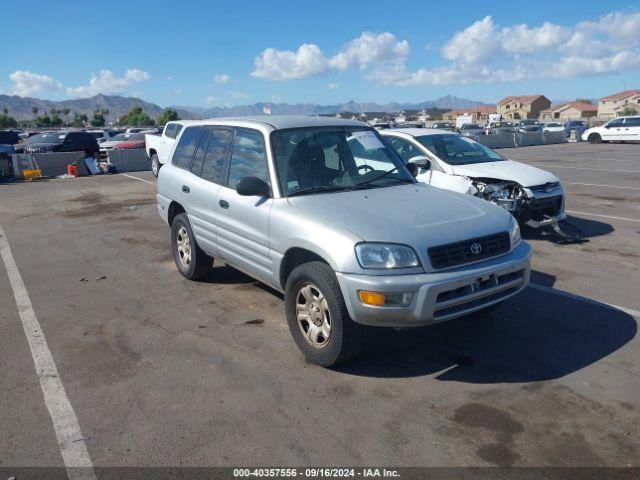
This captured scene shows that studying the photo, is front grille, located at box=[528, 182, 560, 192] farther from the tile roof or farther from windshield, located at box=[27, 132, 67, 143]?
the tile roof

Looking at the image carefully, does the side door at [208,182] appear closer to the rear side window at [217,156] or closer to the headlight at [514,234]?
the rear side window at [217,156]

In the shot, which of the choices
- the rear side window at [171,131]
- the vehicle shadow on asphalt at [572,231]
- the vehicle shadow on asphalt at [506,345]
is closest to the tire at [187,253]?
the vehicle shadow on asphalt at [506,345]

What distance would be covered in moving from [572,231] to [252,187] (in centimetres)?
614

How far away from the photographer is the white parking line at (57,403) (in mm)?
3137

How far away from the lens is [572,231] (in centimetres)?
869

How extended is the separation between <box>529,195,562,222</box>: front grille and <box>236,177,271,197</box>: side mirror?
4.95 m

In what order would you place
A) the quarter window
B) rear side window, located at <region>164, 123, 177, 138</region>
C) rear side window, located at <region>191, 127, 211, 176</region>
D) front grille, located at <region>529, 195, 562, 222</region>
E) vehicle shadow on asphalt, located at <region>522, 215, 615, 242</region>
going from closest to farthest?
the quarter window → rear side window, located at <region>191, 127, 211, 176</region> → front grille, located at <region>529, 195, 562, 222</region> → vehicle shadow on asphalt, located at <region>522, 215, 615, 242</region> → rear side window, located at <region>164, 123, 177, 138</region>

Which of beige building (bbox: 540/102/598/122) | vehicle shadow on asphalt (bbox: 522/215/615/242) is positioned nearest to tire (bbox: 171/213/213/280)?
vehicle shadow on asphalt (bbox: 522/215/615/242)

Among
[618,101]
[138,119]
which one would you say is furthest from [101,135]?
[618,101]

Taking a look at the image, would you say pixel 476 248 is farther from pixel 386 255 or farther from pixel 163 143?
pixel 163 143

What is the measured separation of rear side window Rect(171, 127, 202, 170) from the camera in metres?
6.18

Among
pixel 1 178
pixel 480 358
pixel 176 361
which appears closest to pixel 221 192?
pixel 176 361

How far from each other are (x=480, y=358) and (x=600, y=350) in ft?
3.32

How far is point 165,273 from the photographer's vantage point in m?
→ 6.87
